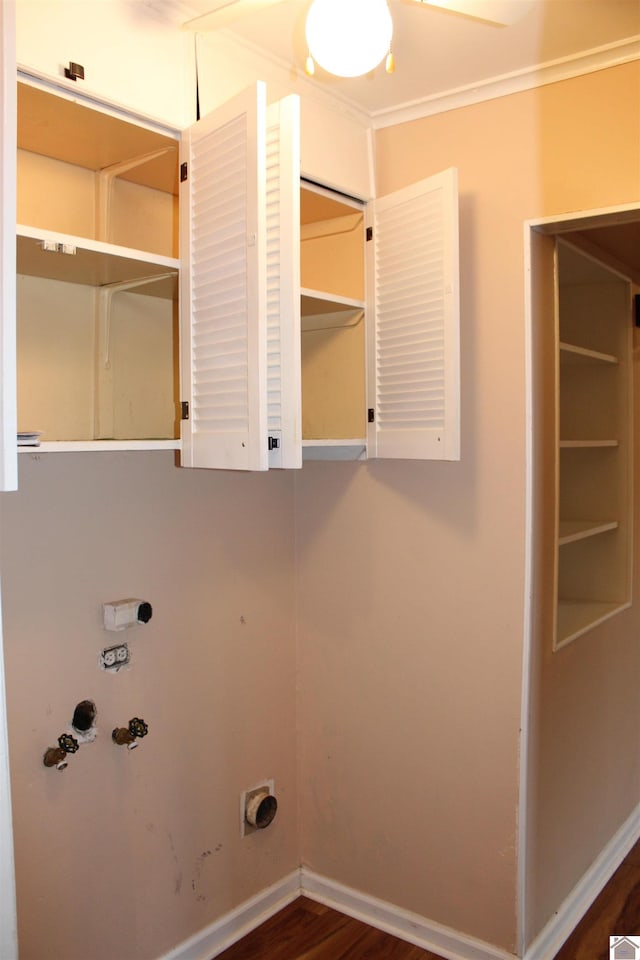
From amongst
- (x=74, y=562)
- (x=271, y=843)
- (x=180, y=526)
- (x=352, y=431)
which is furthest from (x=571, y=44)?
(x=271, y=843)

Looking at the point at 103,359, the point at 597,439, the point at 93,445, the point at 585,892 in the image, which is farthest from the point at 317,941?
the point at 597,439

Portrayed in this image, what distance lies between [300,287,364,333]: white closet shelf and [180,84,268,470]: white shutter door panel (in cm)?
37

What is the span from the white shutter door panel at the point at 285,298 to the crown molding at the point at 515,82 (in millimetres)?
691

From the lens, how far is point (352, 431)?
2285mm

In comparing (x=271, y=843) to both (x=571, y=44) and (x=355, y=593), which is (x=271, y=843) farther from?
(x=571, y=44)

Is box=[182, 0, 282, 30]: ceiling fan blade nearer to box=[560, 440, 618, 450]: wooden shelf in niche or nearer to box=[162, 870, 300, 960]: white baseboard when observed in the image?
box=[560, 440, 618, 450]: wooden shelf in niche

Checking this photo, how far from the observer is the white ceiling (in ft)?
5.61

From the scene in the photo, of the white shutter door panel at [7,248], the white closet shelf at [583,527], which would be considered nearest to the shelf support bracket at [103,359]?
the white shutter door panel at [7,248]

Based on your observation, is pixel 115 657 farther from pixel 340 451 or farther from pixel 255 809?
pixel 340 451

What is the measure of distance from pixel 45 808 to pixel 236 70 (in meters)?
1.84

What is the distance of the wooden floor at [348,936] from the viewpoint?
2.20 m

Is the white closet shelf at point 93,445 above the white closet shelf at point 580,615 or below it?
above

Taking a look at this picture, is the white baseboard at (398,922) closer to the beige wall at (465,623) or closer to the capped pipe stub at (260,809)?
the beige wall at (465,623)

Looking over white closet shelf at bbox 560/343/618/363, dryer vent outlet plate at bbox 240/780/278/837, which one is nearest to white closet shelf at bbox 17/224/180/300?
white closet shelf at bbox 560/343/618/363
